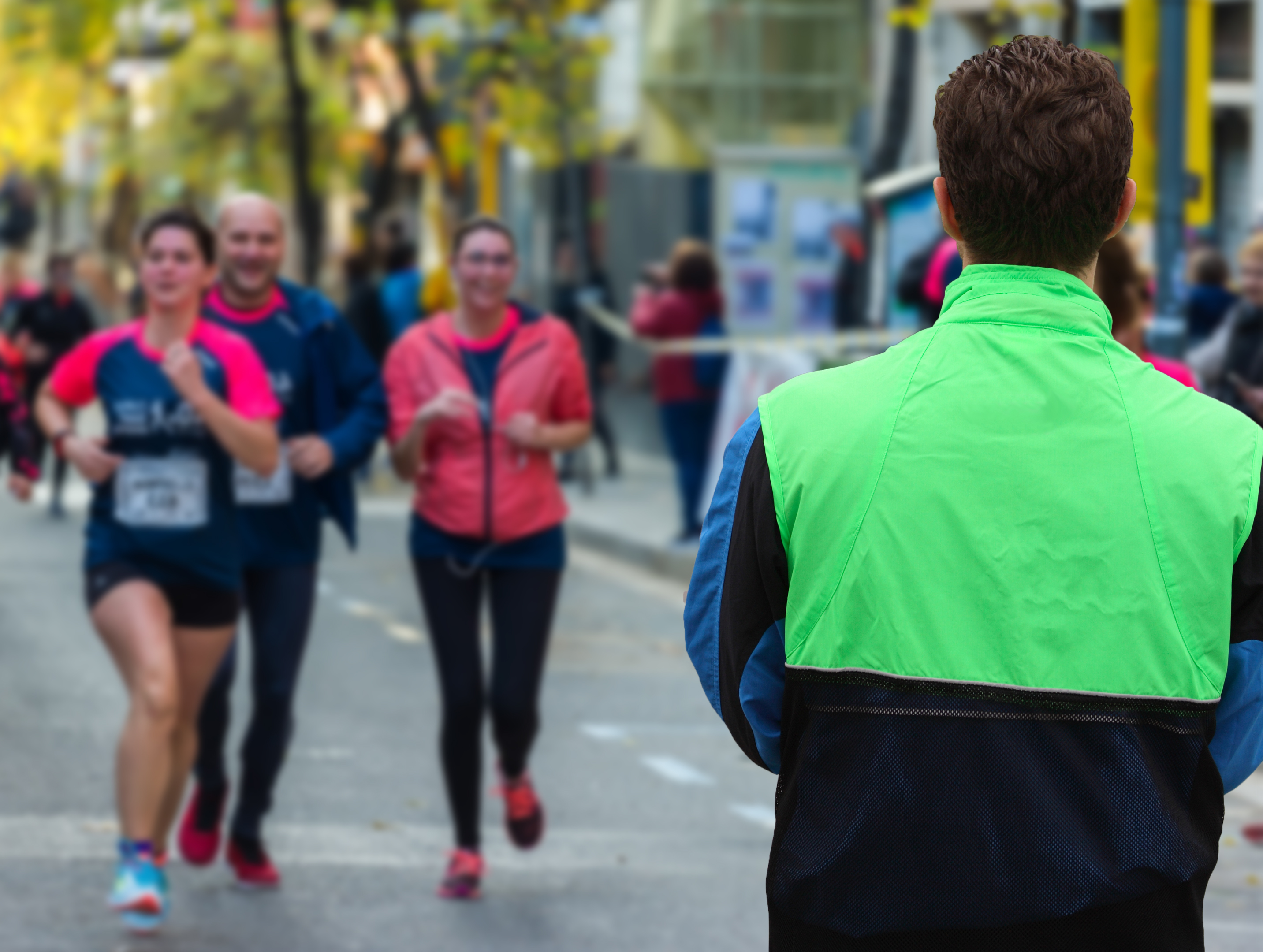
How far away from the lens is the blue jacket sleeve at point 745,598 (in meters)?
2.51

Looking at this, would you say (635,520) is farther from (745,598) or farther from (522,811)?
(745,598)

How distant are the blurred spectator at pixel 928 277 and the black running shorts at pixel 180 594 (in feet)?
11.2

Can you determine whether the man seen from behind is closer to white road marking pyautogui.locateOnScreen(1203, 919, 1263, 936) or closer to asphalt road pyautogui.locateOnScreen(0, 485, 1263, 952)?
asphalt road pyautogui.locateOnScreen(0, 485, 1263, 952)

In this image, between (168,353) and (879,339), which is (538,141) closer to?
(879,339)

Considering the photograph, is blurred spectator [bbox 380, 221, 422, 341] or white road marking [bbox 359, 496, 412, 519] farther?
blurred spectator [bbox 380, 221, 422, 341]

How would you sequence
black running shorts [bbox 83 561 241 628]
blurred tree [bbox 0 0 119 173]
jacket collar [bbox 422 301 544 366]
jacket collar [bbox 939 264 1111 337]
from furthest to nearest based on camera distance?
blurred tree [bbox 0 0 119 173] < jacket collar [bbox 422 301 544 366] < black running shorts [bbox 83 561 241 628] < jacket collar [bbox 939 264 1111 337]

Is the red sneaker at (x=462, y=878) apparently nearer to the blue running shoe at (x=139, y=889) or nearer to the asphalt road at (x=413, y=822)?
the asphalt road at (x=413, y=822)

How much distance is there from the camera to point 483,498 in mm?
6707

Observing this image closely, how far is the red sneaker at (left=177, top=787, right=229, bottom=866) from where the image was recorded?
22.2ft

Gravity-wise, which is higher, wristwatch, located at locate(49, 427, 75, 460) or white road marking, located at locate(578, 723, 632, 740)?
wristwatch, located at locate(49, 427, 75, 460)

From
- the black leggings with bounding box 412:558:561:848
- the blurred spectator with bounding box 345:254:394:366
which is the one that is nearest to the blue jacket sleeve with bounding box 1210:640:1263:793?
the black leggings with bounding box 412:558:561:848

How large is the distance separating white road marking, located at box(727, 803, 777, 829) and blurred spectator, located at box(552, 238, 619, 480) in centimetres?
1183

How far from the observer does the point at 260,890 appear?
6641mm

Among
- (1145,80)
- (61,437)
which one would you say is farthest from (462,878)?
(1145,80)
